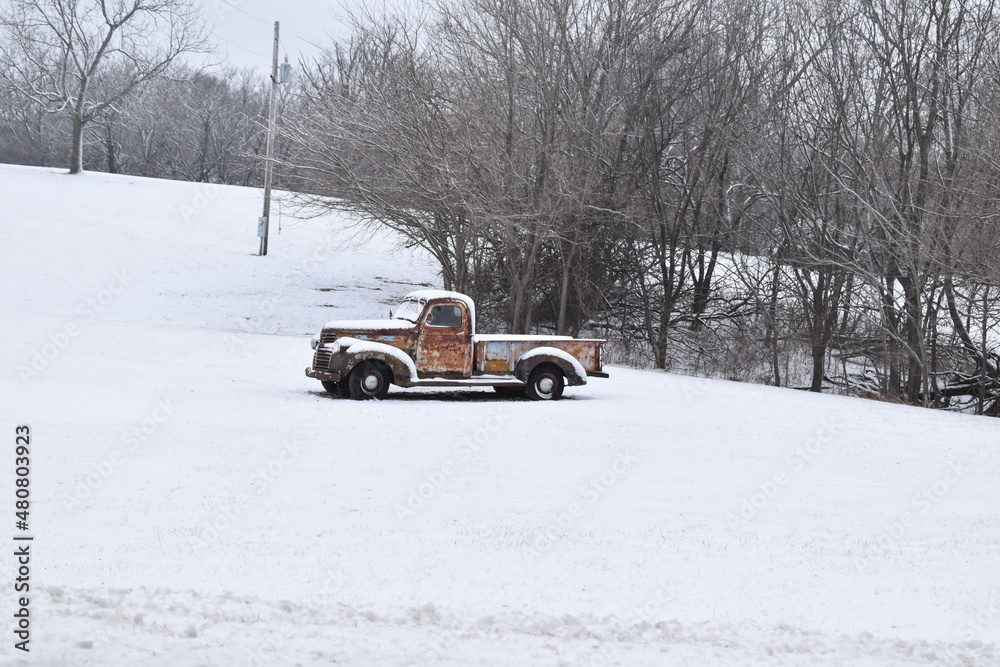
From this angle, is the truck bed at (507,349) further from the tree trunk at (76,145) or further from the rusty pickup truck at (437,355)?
the tree trunk at (76,145)

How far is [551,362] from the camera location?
1563 centimetres

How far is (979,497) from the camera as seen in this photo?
998 cm

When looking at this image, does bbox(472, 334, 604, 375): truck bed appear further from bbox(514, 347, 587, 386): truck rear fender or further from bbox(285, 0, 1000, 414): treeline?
bbox(285, 0, 1000, 414): treeline

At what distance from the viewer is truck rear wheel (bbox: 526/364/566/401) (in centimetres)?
1569

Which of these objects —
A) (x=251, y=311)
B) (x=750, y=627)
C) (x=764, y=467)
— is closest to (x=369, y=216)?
(x=251, y=311)

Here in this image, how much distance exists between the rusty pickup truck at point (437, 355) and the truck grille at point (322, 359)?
0.05 feet

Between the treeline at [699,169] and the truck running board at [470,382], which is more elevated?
the treeline at [699,169]

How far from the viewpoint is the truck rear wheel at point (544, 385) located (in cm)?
1569

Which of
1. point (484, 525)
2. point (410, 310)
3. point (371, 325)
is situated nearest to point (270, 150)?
point (410, 310)

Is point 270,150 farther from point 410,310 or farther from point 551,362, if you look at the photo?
point 551,362

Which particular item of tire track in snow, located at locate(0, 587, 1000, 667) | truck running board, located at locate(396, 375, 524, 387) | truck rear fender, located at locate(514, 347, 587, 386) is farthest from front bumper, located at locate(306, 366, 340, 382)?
tire track in snow, located at locate(0, 587, 1000, 667)

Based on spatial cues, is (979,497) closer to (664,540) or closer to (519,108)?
(664,540)

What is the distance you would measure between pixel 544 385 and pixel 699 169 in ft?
44.7

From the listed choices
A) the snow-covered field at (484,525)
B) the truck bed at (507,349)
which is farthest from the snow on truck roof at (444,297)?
the snow-covered field at (484,525)
